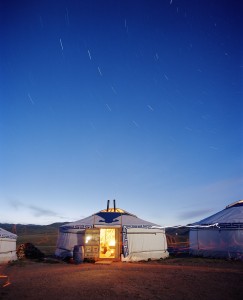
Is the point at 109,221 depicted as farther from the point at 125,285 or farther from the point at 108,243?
the point at 125,285

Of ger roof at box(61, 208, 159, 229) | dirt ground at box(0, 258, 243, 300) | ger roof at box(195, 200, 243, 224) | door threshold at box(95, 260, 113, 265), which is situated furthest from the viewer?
ger roof at box(195, 200, 243, 224)

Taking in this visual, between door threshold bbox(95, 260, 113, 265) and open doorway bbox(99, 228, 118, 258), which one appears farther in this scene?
open doorway bbox(99, 228, 118, 258)

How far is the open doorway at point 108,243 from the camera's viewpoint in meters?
15.0

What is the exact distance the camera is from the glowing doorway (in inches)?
592

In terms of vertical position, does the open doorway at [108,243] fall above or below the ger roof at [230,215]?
below

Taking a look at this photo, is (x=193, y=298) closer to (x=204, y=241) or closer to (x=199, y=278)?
(x=199, y=278)

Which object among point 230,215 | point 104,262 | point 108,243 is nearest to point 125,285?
point 104,262

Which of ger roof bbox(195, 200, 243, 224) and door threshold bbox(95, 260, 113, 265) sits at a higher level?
ger roof bbox(195, 200, 243, 224)

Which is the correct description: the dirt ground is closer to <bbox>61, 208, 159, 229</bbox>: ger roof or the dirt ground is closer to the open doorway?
<bbox>61, 208, 159, 229</bbox>: ger roof

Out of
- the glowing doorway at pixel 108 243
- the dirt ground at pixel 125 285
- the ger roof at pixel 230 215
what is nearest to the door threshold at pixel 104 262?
the glowing doorway at pixel 108 243

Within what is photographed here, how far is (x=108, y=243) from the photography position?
16.1 m

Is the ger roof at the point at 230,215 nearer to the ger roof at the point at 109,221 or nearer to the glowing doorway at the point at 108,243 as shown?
the ger roof at the point at 109,221

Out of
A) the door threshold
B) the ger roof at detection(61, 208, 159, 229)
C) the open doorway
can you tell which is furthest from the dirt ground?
the open doorway

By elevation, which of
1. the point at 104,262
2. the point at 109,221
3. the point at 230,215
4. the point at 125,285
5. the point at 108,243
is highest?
the point at 230,215
